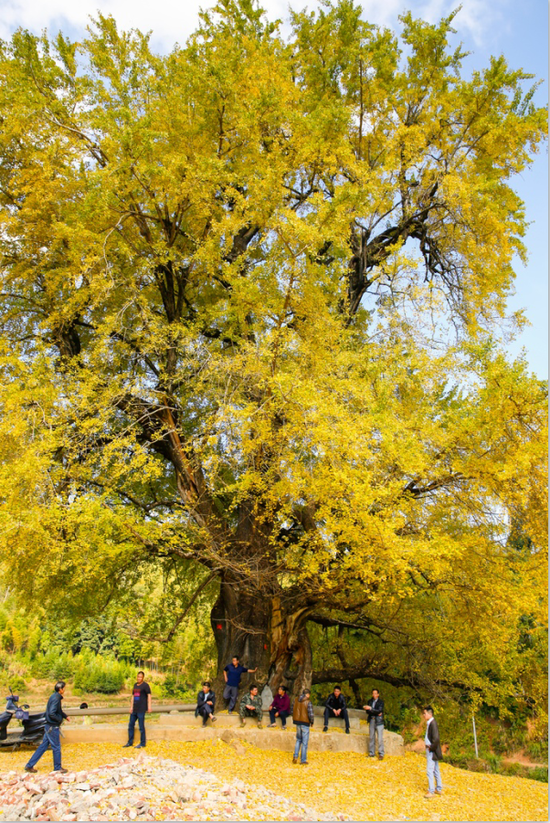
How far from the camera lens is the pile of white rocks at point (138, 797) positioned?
501 cm

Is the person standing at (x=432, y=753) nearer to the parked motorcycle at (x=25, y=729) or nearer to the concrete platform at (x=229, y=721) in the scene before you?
the concrete platform at (x=229, y=721)

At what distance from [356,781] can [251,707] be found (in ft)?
7.82

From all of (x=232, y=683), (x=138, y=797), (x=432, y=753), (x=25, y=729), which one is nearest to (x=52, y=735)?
(x=25, y=729)

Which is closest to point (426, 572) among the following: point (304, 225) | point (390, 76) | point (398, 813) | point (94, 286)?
point (398, 813)

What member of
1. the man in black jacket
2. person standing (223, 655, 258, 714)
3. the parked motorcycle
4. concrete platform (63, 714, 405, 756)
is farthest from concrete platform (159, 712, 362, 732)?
the man in black jacket

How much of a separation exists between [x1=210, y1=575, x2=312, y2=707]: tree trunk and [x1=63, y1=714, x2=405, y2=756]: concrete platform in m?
1.29

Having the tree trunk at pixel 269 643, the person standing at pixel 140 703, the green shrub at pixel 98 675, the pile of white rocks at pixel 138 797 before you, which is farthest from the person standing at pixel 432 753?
the green shrub at pixel 98 675

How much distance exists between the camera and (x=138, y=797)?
206 inches

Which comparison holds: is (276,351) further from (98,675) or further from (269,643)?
(98,675)

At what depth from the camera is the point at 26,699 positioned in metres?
21.3

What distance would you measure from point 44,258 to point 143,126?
3472 mm

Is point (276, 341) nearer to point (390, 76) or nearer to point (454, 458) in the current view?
point (454, 458)

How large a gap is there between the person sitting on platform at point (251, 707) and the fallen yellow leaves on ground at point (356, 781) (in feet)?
2.36

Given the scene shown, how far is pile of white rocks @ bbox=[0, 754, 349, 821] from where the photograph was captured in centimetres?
501
